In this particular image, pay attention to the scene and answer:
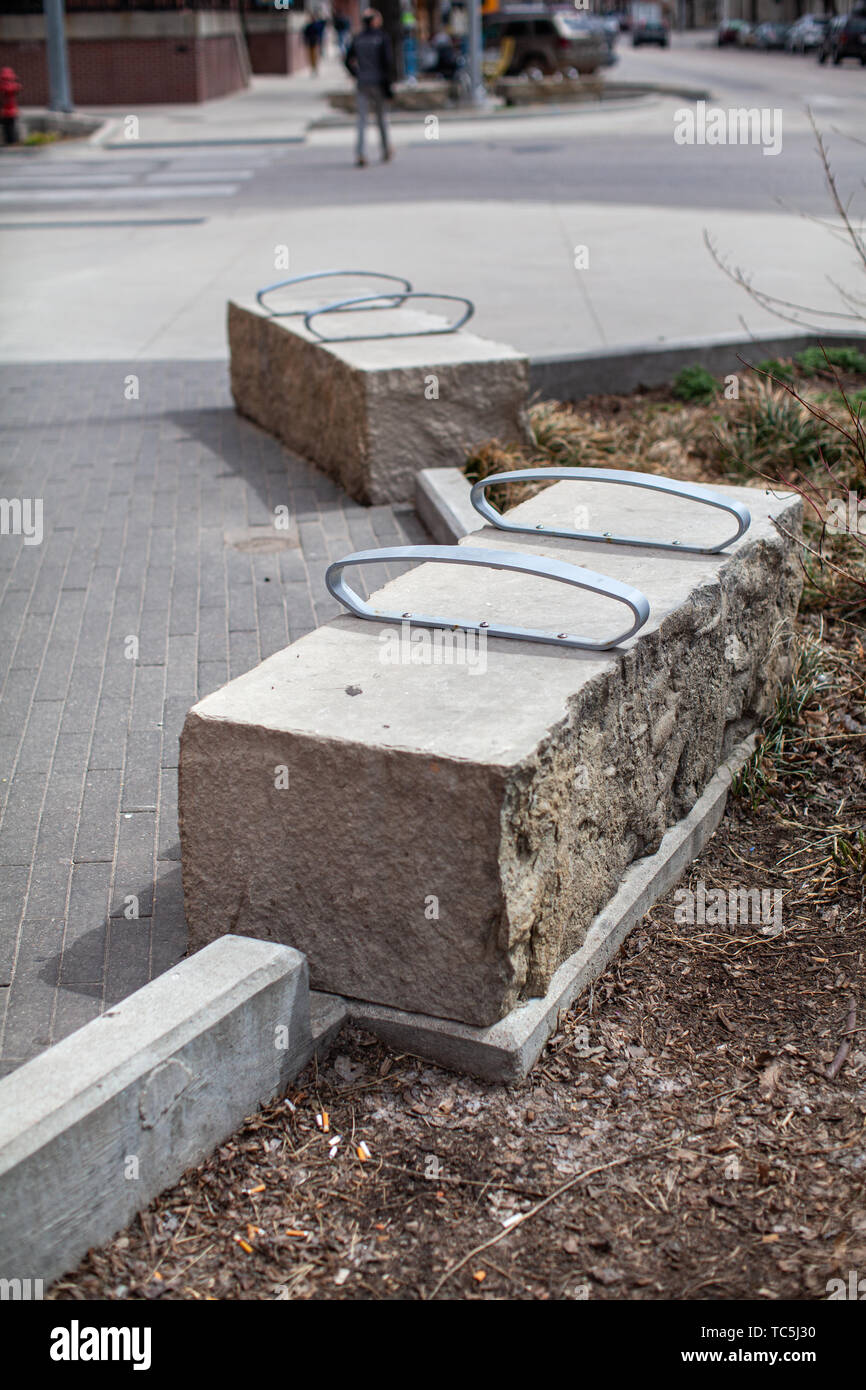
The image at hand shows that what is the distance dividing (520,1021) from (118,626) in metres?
3.10

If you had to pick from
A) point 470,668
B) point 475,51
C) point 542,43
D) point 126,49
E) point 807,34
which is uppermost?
point 807,34

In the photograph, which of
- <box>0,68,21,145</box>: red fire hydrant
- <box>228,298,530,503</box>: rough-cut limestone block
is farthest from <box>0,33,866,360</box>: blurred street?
<box>228,298,530,503</box>: rough-cut limestone block

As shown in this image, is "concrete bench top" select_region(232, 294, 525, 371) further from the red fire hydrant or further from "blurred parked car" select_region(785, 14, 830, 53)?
"blurred parked car" select_region(785, 14, 830, 53)

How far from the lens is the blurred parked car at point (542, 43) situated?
120ft

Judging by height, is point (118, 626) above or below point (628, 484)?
below

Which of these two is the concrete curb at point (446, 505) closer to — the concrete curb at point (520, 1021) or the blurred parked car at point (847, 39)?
the concrete curb at point (520, 1021)

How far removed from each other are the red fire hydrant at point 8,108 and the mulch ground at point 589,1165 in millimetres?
26400

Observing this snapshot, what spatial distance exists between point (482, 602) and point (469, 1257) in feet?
5.64

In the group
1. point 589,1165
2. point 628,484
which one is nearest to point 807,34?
point 628,484

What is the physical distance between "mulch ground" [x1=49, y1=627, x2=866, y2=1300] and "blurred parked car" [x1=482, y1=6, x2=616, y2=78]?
1499 inches

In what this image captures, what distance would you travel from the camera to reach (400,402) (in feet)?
22.4

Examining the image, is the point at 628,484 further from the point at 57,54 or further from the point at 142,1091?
the point at 57,54

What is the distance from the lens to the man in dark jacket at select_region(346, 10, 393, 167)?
65.3 ft

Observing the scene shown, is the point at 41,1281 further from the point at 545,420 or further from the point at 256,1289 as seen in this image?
the point at 545,420
